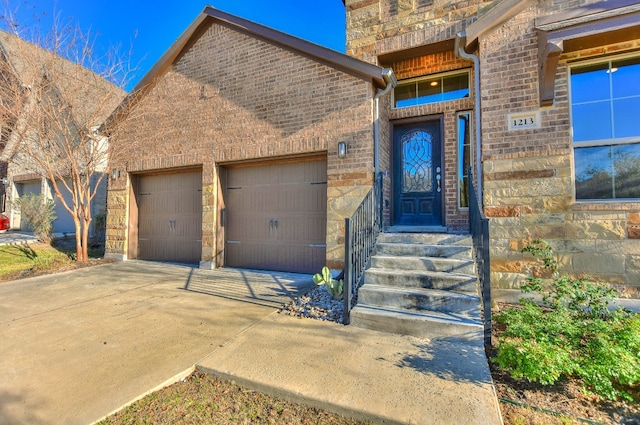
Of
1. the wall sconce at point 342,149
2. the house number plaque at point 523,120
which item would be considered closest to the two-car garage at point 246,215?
the wall sconce at point 342,149

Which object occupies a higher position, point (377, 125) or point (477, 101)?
point (477, 101)

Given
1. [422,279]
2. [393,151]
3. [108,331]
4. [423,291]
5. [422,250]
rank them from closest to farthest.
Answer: [108,331]
[423,291]
[422,279]
[422,250]
[393,151]

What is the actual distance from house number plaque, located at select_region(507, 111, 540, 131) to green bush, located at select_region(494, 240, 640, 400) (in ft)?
7.52

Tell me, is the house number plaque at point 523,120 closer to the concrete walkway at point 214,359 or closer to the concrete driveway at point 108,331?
the concrete walkway at point 214,359

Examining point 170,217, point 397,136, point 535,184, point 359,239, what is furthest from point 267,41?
point 535,184

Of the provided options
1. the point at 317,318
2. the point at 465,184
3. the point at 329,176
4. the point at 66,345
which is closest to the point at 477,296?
the point at 317,318

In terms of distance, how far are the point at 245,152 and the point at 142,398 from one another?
4.59 m

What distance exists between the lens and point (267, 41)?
233 inches

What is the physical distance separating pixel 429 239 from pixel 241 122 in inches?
166

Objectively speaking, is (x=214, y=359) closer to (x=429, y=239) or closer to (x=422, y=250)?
(x=422, y=250)

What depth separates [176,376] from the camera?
7.31ft

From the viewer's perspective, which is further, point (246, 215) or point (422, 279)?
point (246, 215)

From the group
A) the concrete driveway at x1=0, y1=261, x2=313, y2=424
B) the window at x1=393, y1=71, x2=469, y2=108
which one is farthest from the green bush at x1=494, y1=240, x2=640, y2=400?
the window at x1=393, y1=71, x2=469, y2=108

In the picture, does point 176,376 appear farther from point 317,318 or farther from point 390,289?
point 390,289
